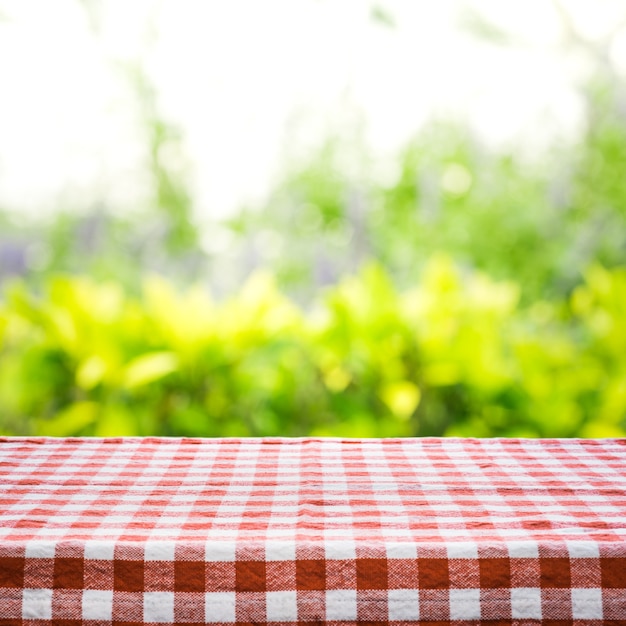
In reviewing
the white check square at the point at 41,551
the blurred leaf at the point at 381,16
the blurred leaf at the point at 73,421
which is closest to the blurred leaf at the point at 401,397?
the blurred leaf at the point at 73,421

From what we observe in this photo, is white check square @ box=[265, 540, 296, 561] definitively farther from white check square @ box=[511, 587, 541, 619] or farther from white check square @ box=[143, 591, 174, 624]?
white check square @ box=[511, 587, 541, 619]

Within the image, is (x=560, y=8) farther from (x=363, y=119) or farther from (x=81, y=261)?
(x=81, y=261)

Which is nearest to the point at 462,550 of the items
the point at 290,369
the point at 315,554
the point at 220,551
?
the point at 315,554

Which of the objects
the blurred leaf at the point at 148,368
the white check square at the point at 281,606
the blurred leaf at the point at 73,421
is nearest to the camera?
the white check square at the point at 281,606

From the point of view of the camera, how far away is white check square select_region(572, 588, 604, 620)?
42.8 inches

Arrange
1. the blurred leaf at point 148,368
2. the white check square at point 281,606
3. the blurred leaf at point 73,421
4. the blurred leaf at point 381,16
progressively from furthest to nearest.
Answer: the blurred leaf at point 381,16 → the blurred leaf at point 73,421 → the blurred leaf at point 148,368 → the white check square at point 281,606

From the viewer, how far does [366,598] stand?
1086 mm

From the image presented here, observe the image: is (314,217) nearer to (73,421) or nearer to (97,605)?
(73,421)

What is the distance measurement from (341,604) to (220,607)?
15 cm

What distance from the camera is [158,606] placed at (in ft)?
3.58

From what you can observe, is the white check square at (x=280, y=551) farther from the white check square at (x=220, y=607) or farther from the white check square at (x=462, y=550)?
the white check square at (x=462, y=550)

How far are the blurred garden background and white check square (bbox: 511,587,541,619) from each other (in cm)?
166

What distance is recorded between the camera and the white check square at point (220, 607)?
1079mm

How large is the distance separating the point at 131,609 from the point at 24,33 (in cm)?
233
